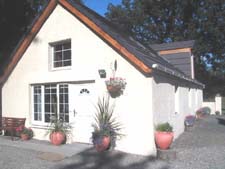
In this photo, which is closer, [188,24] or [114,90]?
[114,90]

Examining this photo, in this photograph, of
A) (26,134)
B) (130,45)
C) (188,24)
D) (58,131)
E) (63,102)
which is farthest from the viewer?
(188,24)

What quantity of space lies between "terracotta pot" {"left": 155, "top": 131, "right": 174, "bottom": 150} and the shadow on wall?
1.46 feet

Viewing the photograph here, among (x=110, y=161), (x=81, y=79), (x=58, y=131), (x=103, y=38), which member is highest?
(x=103, y=38)

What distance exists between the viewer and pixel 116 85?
8438 millimetres

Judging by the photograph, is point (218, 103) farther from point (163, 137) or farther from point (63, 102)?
point (163, 137)

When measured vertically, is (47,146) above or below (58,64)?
below

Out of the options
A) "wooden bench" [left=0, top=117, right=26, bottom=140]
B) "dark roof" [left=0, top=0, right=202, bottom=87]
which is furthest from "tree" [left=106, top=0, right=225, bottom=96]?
"wooden bench" [left=0, top=117, right=26, bottom=140]

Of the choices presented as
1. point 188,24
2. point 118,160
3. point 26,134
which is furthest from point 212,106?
point 118,160

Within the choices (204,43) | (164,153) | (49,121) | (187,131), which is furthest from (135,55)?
(204,43)

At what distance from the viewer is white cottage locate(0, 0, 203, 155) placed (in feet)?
26.8

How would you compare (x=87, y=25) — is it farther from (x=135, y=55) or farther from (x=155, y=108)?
(x=155, y=108)

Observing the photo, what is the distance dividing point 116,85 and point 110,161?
230 cm

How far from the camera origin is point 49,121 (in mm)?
10570

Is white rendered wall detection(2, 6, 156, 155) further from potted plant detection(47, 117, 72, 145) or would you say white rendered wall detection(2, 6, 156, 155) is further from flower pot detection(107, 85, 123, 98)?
potted plant detection(47, 117, 72, 145)
